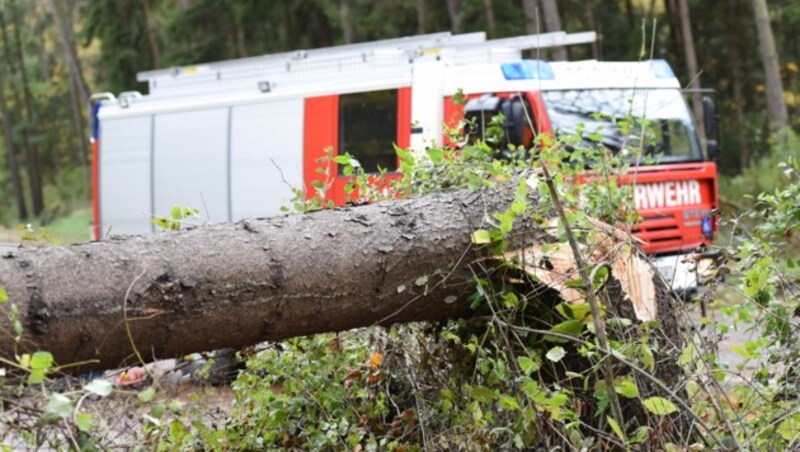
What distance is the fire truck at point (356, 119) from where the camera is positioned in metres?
11.4

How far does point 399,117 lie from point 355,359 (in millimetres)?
7847

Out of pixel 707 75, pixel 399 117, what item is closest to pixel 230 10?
pixel 707 75

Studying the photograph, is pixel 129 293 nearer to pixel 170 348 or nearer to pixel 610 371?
pixel 170 348

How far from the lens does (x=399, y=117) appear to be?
12562mm

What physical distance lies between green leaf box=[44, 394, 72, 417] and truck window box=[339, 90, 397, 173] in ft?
31.5

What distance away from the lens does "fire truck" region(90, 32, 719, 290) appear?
1140cm

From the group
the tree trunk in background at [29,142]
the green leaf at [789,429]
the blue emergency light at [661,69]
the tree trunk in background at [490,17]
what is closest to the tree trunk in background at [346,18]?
the tree trunk in background at [490,17]

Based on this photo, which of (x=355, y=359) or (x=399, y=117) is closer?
Result: (x=355, y=359)

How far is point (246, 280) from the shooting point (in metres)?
3.67

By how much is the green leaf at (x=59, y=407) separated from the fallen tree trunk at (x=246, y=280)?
0.39 meters

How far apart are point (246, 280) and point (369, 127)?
9.22 meters

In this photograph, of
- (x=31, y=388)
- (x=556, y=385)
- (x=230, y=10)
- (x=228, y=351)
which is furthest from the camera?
(x=230, y=10)

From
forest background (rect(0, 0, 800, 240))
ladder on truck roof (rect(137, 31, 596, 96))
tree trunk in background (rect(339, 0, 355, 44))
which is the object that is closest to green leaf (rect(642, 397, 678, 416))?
ladder on truck roof (rect(137, 31, 596, 96))

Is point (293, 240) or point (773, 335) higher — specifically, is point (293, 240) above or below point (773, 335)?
above
